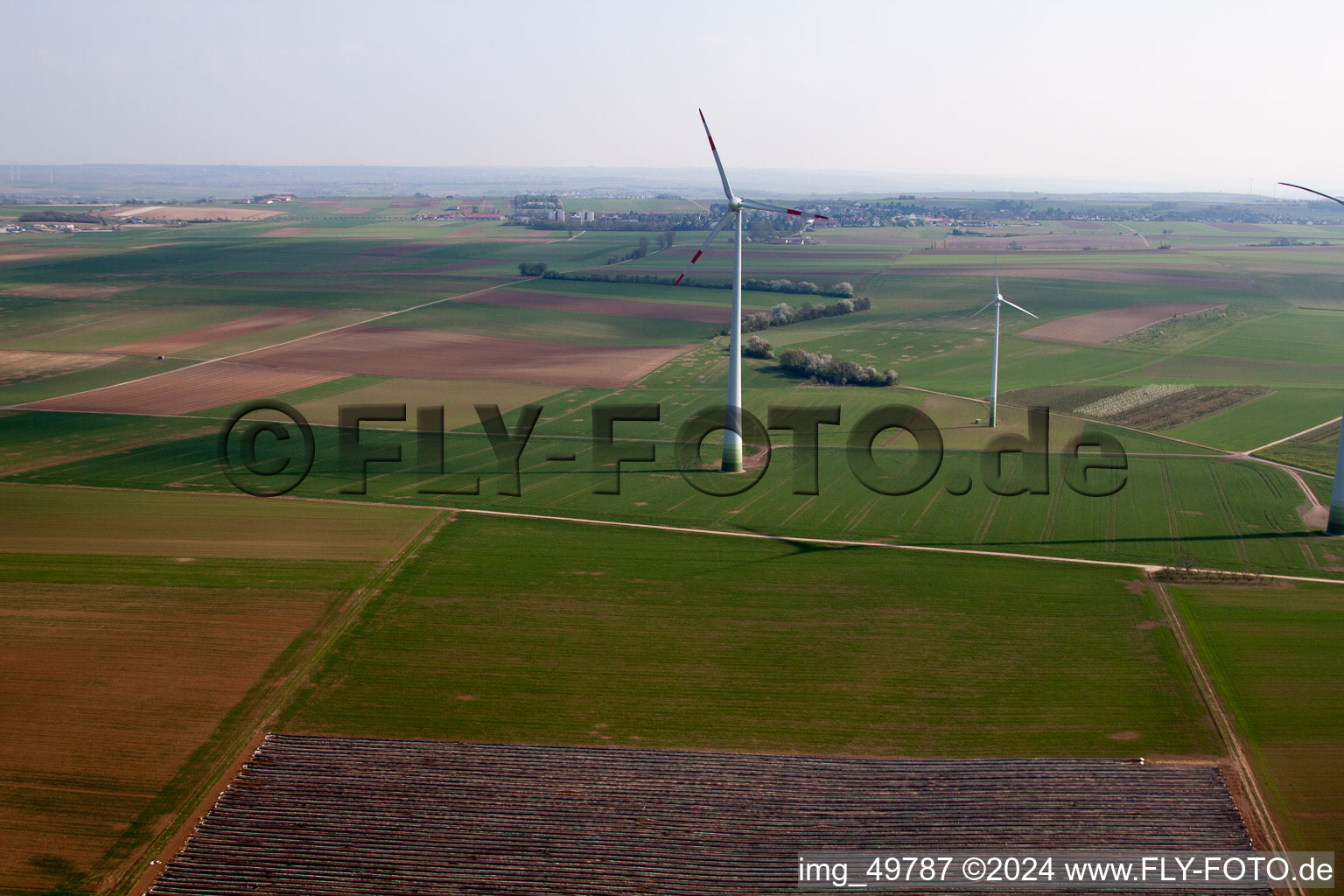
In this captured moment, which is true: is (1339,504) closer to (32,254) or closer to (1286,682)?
(1286,682)

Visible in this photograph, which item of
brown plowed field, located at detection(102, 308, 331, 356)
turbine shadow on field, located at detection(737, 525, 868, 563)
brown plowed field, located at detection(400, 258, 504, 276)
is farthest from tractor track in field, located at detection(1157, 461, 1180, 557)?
brown plowed field, located at detection(400, 258, 504, 276)

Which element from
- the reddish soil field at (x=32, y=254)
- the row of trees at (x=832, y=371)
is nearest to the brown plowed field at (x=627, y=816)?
the row of trees at (x=832, y=371)

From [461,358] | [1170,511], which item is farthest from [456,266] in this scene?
[1170,511]

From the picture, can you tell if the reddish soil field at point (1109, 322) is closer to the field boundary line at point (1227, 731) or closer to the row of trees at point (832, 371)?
the row of trees at point (832, 371)

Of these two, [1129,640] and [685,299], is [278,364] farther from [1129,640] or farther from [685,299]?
[1129,640]

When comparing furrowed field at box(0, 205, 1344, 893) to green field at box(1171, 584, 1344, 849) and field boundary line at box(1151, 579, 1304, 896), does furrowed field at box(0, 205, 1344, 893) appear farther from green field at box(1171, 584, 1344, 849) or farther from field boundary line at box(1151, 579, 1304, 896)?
field boundary line at box(1151, 579, 1304, 896)

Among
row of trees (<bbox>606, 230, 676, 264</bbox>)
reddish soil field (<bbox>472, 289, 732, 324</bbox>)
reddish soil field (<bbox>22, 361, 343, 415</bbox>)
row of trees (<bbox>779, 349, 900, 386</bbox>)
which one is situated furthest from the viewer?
row of trees (<bbox>606, 230, 676, 264</bbox>)

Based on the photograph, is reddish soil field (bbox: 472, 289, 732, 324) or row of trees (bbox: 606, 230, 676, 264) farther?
row of trees (bbox: 606, 230, 676, 264)

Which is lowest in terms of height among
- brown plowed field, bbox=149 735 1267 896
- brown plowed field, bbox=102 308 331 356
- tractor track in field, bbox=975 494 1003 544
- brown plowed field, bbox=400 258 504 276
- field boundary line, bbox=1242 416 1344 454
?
brown plowed field, bbox=149 735 1267 896
